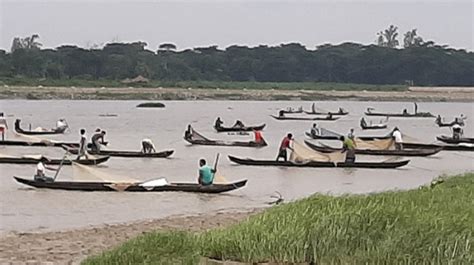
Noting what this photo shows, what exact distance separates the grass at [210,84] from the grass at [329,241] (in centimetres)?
9038

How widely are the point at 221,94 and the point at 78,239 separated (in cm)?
8929

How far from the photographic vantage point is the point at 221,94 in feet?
343

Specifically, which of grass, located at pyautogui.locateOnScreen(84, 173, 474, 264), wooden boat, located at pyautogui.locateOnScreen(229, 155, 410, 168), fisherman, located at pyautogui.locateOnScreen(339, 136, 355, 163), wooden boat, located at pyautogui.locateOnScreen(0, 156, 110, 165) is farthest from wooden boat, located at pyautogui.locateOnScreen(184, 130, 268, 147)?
grass, located at pyautogui.locateOnScreen(84, 173, 474, 264)

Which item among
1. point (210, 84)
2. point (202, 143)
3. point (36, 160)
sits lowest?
point (210, 84)

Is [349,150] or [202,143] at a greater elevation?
[349,150]

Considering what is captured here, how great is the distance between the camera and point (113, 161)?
3133 centimetres

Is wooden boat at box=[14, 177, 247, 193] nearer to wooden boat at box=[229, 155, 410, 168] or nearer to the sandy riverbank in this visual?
the sandy riverbank

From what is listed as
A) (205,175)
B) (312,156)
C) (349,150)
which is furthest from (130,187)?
(349,150)

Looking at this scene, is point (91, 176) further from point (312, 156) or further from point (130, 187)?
point (312, 156)

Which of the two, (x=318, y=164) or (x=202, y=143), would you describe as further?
(x=202, y=143)

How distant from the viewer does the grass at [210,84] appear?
100 meters

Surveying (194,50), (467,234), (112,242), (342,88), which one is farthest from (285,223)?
(194,50)

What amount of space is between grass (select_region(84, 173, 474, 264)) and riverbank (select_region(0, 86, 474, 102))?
276 ft

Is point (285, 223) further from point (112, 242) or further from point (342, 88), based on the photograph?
point (342, 88)
